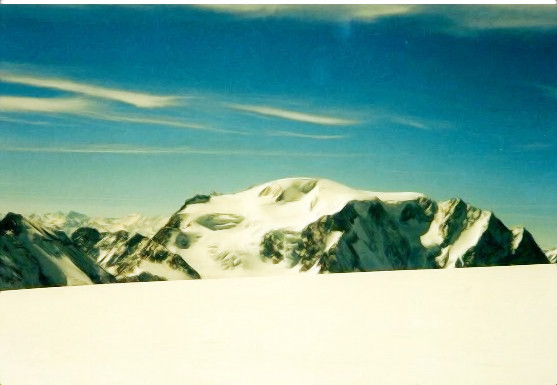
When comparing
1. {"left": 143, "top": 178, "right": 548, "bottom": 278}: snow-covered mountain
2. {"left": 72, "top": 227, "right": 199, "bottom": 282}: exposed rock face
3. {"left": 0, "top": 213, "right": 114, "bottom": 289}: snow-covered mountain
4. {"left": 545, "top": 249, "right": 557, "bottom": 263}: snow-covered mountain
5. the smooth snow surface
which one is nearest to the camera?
the smooth snow surface

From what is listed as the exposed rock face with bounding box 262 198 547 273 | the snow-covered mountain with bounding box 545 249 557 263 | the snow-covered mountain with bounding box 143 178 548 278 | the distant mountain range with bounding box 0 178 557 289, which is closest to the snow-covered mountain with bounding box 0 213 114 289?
the distant mountain range with bounding box 0 178 557 289

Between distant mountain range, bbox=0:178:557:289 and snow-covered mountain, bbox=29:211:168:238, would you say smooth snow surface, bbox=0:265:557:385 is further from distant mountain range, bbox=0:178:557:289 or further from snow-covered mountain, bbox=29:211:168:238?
snow-covered mountain, bbox=29:211:168:238

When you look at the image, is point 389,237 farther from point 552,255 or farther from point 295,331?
point 295,331

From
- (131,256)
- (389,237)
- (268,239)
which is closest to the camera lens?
(131,256)

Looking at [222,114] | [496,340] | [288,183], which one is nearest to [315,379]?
[496,340]

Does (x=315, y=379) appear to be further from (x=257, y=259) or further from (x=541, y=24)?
(x=541, y=24)

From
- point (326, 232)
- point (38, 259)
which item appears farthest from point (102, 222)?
point (326, 232)
